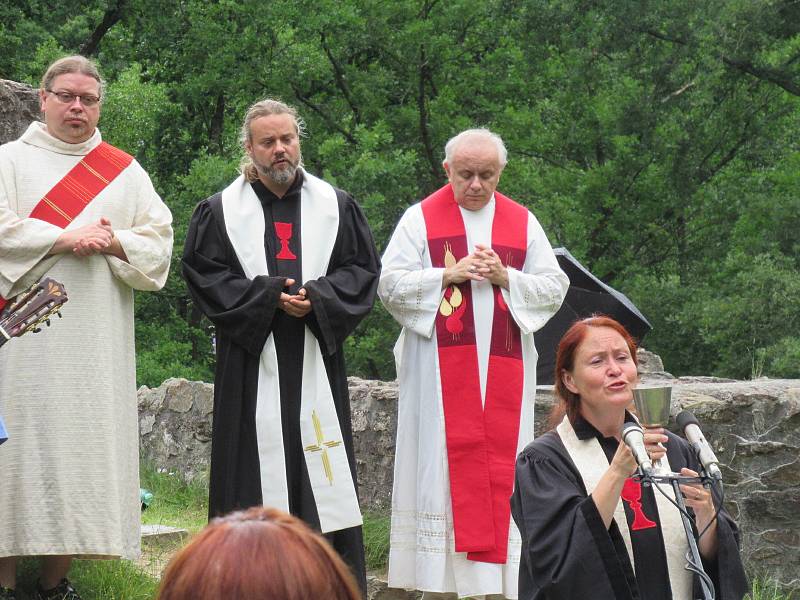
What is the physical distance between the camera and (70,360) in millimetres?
5246

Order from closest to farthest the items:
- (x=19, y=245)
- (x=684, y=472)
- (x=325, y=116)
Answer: (x=684, y=472), (x=19, y=245), (x=325, y=116)

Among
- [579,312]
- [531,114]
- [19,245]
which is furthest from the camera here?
[531,114]

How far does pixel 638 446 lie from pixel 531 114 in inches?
614

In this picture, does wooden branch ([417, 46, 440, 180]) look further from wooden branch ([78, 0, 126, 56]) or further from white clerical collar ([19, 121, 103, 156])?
white clerical collar ([19, 121, 103, 156])

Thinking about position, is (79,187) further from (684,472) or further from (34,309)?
(684,472)

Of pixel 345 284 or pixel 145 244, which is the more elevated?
pixel 145 244

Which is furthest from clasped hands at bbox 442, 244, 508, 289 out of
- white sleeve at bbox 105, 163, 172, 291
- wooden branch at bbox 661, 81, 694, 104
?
wooden branch at bbox 661, 81, 694, 104

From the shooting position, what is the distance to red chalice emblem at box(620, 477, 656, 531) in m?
3.84

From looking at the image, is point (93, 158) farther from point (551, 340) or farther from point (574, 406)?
point (551, 340)

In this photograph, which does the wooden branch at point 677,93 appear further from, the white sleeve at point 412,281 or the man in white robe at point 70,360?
the man in white robe at point 70,360

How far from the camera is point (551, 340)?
7.70 meters

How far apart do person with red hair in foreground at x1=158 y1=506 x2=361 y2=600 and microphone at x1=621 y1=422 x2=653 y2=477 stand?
5.19 ft

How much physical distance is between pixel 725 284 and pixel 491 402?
39.2ft

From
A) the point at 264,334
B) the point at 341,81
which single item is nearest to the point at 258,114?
the point at 264,334
